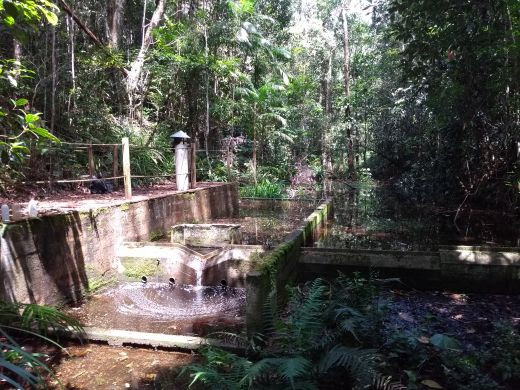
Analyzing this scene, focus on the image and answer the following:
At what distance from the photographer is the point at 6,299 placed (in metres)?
4.75

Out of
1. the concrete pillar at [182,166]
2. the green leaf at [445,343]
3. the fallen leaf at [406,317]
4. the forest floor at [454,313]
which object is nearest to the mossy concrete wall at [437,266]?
the forest floor at [454,313]

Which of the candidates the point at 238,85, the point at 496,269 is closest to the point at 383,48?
the point at 238,85

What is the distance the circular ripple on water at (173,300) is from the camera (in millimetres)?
5734

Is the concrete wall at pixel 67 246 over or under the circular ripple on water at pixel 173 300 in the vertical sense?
over

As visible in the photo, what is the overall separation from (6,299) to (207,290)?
2937 mm

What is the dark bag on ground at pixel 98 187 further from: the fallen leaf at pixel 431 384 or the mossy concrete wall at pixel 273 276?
the fallen leaf at pixel 431 384

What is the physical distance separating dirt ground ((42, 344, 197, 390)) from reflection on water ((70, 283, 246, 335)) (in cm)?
76

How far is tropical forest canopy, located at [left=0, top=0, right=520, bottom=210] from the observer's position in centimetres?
799

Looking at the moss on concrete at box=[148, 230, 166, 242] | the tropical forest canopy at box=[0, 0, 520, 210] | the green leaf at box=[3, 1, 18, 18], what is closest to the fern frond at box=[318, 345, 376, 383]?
the tropical forest canopy at box=[0, 0, 520, 210]

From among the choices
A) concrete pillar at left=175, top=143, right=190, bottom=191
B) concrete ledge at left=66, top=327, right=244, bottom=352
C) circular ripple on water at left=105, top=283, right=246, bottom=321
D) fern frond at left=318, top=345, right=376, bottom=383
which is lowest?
circular ripple on water at left=105, top=283, right=246, bottom=321

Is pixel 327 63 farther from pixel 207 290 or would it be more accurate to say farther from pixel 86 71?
pixel 207 290

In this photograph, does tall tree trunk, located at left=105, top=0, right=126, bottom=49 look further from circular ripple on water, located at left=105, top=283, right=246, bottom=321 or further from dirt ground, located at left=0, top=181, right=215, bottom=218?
circular ripple on water, located at left=105, top=283, right=246, bottom=321

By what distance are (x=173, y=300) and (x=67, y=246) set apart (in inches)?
68.4

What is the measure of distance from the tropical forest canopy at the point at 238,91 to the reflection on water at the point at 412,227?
2.06ft
